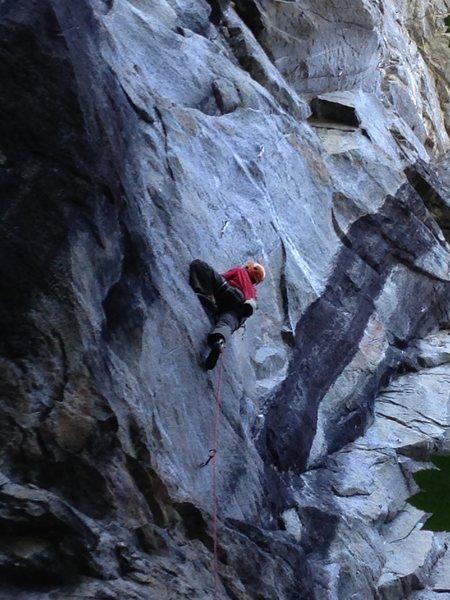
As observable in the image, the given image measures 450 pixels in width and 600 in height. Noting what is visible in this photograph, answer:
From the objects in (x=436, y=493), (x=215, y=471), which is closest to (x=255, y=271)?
(x=215, y=471)

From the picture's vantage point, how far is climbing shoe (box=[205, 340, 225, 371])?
25.5 ft

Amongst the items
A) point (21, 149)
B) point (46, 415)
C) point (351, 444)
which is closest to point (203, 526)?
point (46, 415)

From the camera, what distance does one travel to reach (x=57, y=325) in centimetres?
620

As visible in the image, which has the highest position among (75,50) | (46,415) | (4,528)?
(75,50)

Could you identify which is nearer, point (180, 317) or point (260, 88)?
point (180, 317)

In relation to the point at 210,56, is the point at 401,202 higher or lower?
lower

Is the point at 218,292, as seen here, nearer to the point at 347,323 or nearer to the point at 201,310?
the point at 201,310

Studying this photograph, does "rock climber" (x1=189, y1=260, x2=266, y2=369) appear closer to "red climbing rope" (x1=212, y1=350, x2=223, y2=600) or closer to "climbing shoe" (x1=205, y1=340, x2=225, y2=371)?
"climbing shoe" (x1=205, y1=340, x2=225, y2=371)

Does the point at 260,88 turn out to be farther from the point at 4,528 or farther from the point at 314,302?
the point at 4,528

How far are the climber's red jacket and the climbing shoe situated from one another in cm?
119

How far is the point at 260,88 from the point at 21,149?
747cm

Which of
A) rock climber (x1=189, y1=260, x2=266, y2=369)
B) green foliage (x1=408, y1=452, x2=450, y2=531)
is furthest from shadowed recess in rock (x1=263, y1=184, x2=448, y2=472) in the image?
green foliage (x1=408, y1=452, x2=450, y2=531)

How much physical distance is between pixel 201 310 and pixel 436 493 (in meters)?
6.62

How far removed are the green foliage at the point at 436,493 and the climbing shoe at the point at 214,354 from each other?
6.02 meters
